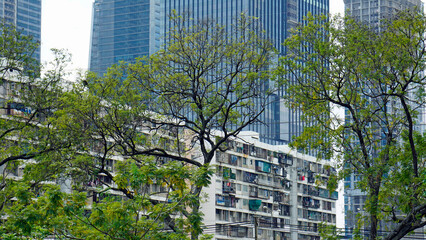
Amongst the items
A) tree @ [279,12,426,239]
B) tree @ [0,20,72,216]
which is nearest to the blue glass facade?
tree @ [0,20,72,216]

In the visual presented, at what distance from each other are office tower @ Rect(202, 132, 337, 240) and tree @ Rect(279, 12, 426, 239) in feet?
168

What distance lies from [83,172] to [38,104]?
4162mm

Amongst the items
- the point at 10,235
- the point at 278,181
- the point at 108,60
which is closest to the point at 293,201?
the point at 278,181

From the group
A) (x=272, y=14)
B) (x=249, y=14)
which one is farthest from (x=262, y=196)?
(x=272, y=14)

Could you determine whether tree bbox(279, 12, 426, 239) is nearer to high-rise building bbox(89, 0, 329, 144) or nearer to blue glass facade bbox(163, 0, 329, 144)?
high-rise building bbox(89, 0, 329, 144)

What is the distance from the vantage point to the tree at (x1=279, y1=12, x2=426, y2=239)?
30.1m

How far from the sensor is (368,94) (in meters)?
32.1

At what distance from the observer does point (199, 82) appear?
35.4m

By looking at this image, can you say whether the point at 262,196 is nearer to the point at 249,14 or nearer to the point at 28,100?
the point at 28,100

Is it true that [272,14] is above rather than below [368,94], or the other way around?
above

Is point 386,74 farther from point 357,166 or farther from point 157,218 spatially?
point 157,218

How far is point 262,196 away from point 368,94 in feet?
213

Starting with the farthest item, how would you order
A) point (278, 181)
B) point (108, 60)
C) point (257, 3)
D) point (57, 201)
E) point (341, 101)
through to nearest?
point (108, 60)
point (257, 3)
point (278, 181)
point (341, 101)
point (57, 201)

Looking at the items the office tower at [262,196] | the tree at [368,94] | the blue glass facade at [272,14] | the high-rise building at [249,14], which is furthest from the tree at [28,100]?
the blue glass facade at [272,14]
